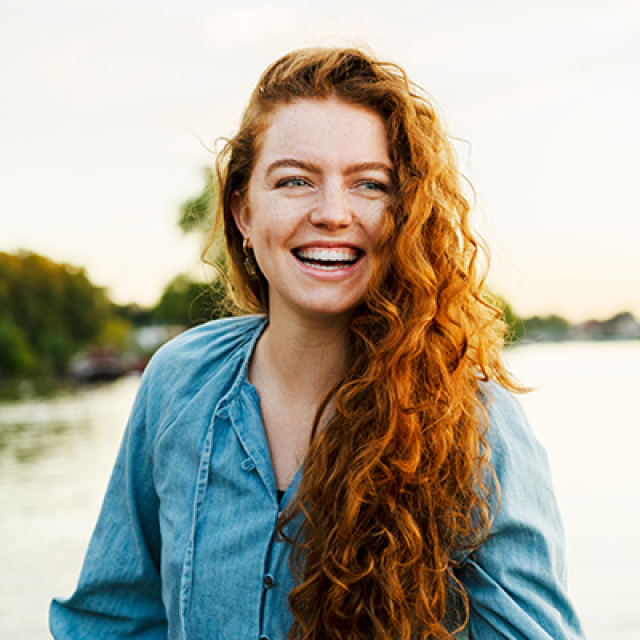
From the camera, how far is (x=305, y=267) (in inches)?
87.1

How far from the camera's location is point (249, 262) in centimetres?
260

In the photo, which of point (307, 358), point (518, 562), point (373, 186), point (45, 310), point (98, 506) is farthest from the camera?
point (45, 310)

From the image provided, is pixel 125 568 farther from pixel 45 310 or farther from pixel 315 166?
pixel 45 310

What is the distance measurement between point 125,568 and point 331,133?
3.98 ft

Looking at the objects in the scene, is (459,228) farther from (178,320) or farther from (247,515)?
(178,320)

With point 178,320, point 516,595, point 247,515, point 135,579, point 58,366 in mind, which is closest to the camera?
point 516,595

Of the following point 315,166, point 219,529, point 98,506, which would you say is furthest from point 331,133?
point 98,506

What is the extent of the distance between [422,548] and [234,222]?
1.01 meters

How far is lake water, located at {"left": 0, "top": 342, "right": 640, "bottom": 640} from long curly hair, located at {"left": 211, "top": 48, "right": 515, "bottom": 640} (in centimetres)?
40

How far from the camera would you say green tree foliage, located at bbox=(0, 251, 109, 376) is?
66.0 m

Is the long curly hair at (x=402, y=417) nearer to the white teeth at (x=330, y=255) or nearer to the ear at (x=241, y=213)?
the white teeth at (x=330, y=255)

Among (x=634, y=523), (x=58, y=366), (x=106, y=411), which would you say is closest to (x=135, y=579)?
(x=634, y=523)

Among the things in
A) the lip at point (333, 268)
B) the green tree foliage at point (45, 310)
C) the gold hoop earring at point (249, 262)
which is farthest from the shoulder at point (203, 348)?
the green tree foliage at point (45, 310)

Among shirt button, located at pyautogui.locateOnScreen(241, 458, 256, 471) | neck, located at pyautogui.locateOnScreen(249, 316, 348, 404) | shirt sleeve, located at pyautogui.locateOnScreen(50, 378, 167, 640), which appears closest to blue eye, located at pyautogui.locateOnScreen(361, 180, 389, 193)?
neck, located at pyautogui.locateOnScreen(249, 316, 348, 404)
